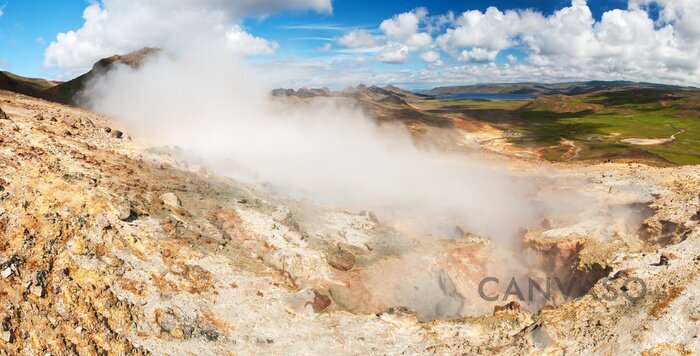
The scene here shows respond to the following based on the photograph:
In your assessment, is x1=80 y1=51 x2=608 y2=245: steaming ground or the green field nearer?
x1=80 y1=51 x2=608 y2=245: steaming ground

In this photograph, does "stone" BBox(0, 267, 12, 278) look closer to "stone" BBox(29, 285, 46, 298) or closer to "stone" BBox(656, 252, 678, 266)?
"stone" BBox(29, 285, 46, 298)

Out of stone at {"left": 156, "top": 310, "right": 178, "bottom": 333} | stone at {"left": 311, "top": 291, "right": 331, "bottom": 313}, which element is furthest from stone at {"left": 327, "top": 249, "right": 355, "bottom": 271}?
stone at {"left": 156, "top": 310, "right": 178, "bottom": 333}

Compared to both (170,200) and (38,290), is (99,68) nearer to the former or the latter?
(170,200)

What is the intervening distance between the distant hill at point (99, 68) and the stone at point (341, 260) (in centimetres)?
3989

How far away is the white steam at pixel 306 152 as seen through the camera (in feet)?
95.4

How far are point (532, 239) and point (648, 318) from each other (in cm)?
1001

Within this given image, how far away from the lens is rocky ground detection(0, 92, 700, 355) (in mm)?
Result: 11164

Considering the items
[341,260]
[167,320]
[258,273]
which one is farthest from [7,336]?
[341,260]

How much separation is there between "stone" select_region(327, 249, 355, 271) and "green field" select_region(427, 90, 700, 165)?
46241mm

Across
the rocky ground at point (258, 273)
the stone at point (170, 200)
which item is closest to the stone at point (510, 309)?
the rocky ground at point (258, 273)

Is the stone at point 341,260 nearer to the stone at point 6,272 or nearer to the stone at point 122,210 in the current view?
the stone at point 122,210

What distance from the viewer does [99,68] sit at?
50.1 metres

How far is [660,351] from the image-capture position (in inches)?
425

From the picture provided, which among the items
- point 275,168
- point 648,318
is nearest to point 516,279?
point 648,318
